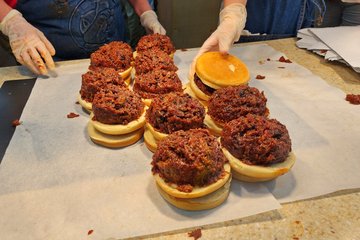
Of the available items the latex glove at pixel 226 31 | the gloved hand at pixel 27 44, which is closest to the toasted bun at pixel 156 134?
the latex glove at pixel 226 31

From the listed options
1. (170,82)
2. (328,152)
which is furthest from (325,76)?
(170,82)

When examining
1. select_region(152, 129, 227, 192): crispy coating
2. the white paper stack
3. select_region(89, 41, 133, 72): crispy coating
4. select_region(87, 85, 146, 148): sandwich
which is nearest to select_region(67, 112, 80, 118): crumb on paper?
select_region(87, 85, 146, 148): sandwich

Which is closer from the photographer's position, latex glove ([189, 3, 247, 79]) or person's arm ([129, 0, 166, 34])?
latex glove ([189, 3, 247, 79])

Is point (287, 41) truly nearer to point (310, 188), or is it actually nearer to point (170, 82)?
point (170, 82)

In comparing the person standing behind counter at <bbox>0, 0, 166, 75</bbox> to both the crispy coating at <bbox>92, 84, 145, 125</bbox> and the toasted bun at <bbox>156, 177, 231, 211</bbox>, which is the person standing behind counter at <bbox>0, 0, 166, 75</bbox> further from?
the toasted bun at <bbox>156, 177, 231, 211</bbox>

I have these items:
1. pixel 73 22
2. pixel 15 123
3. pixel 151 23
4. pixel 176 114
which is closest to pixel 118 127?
pixel 176 114
